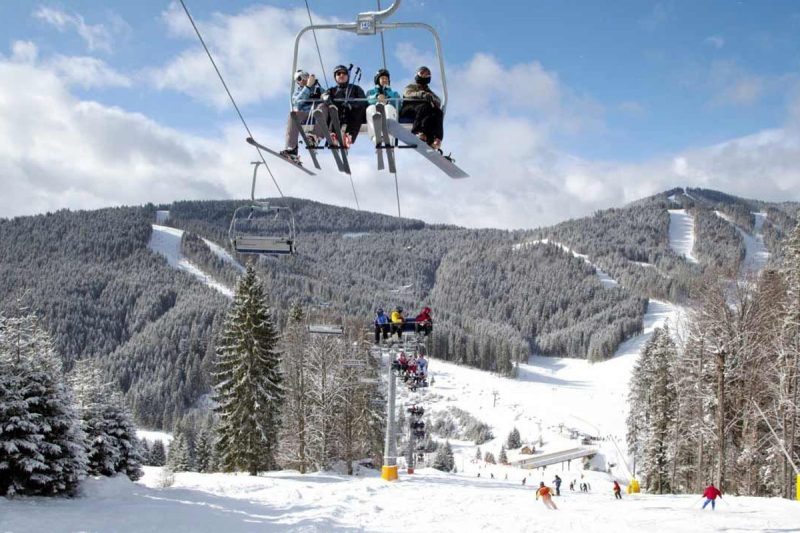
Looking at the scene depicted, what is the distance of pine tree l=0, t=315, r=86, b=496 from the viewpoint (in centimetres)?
1377

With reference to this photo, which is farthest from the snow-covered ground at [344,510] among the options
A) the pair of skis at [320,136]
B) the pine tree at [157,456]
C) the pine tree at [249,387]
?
the pine tree at [157,456]

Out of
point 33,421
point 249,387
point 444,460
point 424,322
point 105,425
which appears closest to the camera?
point 33,421

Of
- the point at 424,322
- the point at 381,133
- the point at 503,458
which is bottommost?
the point at 503,458

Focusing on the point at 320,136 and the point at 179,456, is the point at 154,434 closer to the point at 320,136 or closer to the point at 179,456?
the point at 179,456

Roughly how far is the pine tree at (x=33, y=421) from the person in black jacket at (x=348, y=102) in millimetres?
10932

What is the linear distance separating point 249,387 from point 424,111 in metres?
20.8

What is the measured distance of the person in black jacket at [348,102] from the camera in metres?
9.27

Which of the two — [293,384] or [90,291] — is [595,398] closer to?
[293,384]

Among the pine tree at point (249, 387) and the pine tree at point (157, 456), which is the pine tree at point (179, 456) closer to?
the pine tree at point (157, 456)

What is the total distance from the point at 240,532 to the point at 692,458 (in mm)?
27489

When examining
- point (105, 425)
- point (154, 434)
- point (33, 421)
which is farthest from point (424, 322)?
point (154, 434)

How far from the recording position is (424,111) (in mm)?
8977

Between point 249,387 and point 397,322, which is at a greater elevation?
point 397,322

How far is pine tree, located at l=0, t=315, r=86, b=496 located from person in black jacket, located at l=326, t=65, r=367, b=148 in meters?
10.9
